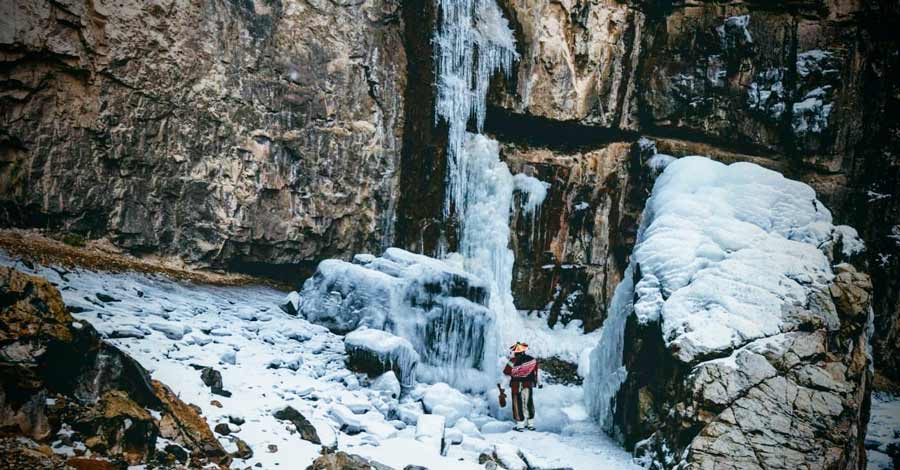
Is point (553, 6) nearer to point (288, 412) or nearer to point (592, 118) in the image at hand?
point (592, 118)

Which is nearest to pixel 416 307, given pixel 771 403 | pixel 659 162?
pixel 771 403

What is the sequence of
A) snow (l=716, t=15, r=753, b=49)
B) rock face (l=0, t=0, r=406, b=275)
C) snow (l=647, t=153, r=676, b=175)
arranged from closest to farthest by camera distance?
rock face (l=0, t=0, r=406, b=275)
snow (l=716, t=15, r=753, b=49)
snow (l=647, t=153, r=676, b=175)

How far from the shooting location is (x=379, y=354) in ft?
28.0

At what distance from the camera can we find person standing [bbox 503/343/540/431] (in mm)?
9352

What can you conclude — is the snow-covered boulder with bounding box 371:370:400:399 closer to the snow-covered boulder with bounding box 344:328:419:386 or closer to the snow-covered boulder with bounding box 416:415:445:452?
the snow-covered boulder with bounding box 344:328:419:386

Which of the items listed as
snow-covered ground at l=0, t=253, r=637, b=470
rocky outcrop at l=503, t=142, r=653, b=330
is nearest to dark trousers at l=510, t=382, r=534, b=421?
snow-covered ground at l=0, t=253, r=637, b=470

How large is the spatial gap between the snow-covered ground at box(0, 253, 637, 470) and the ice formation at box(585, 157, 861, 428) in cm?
183

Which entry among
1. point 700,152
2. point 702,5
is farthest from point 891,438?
point 702,5

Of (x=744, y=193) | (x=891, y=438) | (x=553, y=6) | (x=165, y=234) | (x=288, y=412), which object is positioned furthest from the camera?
(x=553, y=6)

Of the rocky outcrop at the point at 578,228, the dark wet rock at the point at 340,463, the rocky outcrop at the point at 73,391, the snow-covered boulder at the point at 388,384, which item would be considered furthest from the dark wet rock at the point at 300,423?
the rocky outcrop at the point at 578,228

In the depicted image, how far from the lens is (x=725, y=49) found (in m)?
14.8

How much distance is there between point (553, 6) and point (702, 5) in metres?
3.67

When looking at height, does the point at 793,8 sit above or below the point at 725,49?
above

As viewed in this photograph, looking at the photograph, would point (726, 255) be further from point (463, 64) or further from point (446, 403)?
point (463, 64)
